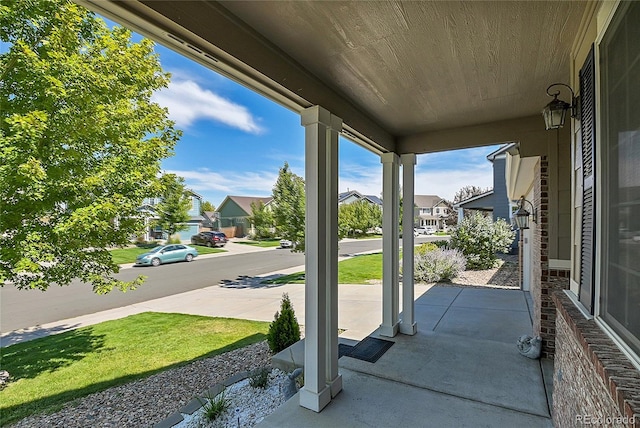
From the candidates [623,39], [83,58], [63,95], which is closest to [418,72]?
[623,39]

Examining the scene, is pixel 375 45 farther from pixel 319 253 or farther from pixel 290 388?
pixel 290 388

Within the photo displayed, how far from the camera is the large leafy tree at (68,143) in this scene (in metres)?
3.29

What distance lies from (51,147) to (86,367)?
3.58m

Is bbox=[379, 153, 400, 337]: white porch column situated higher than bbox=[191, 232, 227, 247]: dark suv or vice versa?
bbox=[379, 153, 400, 337]: white porch column

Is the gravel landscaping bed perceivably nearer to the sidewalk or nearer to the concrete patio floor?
the concrete patio floor

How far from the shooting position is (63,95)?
3432 mm

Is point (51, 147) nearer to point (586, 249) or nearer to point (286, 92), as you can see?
point (286, 92)

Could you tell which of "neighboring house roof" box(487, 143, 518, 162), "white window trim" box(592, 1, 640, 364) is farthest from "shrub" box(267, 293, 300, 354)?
"neighboring house roof" box(487, 143, 518, 162)

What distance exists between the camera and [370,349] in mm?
3932

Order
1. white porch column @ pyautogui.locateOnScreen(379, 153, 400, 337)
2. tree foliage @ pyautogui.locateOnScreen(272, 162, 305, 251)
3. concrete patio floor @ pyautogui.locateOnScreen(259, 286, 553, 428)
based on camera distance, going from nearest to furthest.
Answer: concrete patio floor @ pyautogui.locateOnScreen(259, 286, 553, 428) < white porch column @ pyautogui.locateOnScreen(379, 153, 400, 337) < tree foliage @ pyautogui.locateOnScreen(272, 162, 305, 251)

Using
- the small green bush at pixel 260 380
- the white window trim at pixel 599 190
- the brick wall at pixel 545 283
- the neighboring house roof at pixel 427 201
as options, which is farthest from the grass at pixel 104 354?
the neighboring house roof at pixel 427 201

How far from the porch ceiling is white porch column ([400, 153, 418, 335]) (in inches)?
51.4

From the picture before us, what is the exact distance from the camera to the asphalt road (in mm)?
7684

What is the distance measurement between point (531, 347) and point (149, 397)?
4.76m
